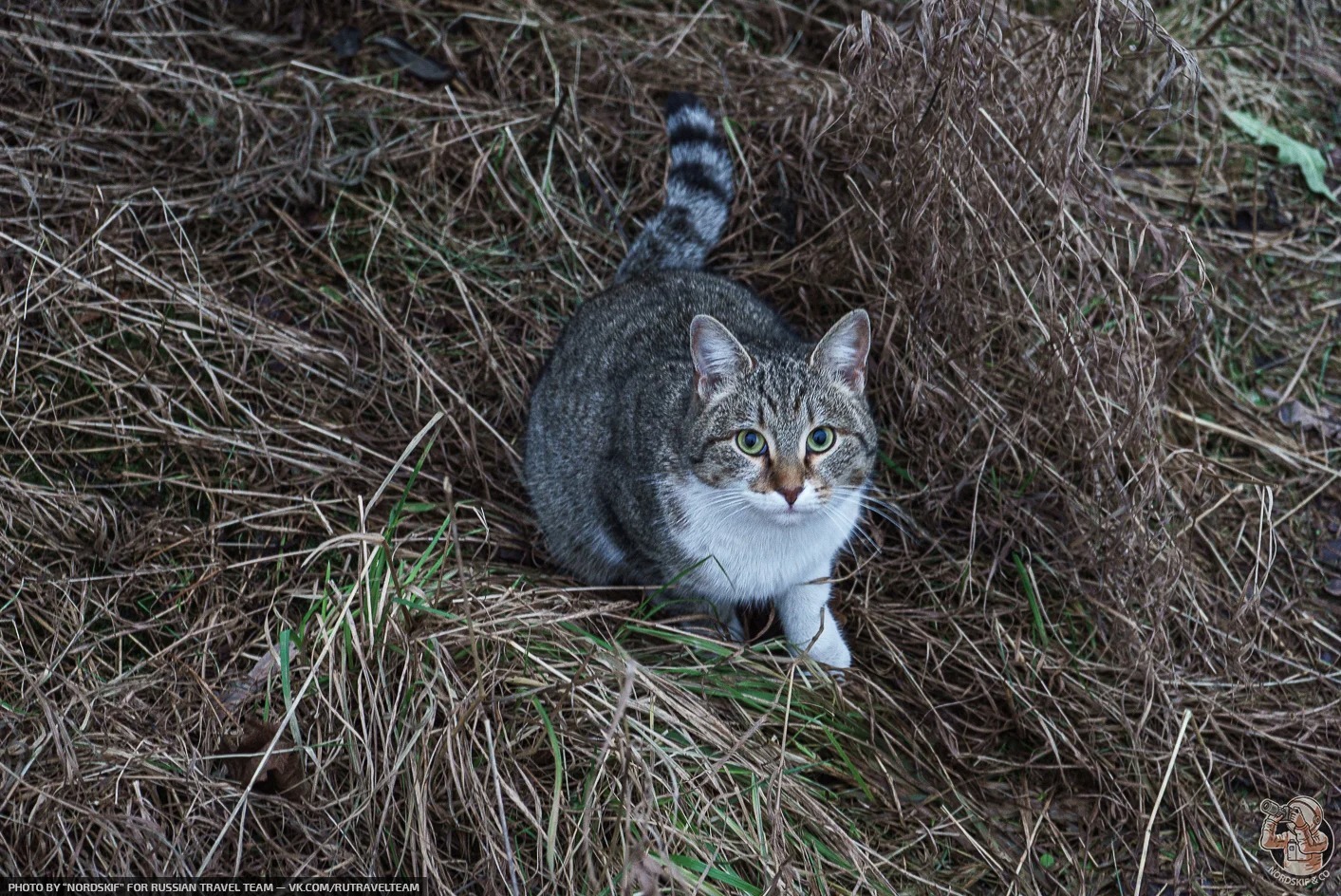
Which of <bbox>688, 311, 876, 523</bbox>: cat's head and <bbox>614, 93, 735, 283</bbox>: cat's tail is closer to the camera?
<bbox>688, 311, 876, 523</bbox>: cat's head

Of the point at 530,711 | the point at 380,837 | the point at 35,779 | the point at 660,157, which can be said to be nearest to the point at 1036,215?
the point at 660,157

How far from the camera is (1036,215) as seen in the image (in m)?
3.95

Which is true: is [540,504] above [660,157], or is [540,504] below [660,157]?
below

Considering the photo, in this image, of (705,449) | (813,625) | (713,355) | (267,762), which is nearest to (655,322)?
(713,355)

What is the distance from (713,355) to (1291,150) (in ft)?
11.1

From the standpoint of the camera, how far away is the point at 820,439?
339 centimetres

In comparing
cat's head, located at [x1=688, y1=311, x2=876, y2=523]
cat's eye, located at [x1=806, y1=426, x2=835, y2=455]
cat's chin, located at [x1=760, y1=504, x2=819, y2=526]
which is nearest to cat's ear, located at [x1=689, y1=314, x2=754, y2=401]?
cat's head, located at [x1=688, y1=311, x2=876, y2=523]

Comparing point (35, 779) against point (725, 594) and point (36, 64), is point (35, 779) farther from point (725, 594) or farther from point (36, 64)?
point (36, 64)

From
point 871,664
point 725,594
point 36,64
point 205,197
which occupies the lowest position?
point 871,664

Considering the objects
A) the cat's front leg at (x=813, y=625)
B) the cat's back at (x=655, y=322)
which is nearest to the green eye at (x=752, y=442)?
the cat's back at (x=655, y=322)

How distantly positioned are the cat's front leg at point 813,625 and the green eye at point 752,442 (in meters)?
0.54

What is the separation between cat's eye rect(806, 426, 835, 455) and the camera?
3369mm

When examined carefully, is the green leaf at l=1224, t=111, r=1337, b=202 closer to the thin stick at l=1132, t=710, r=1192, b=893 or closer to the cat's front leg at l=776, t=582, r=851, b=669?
the thin stick at l=1132, t=710, r=1192, b=893

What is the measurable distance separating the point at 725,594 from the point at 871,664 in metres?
0.57
